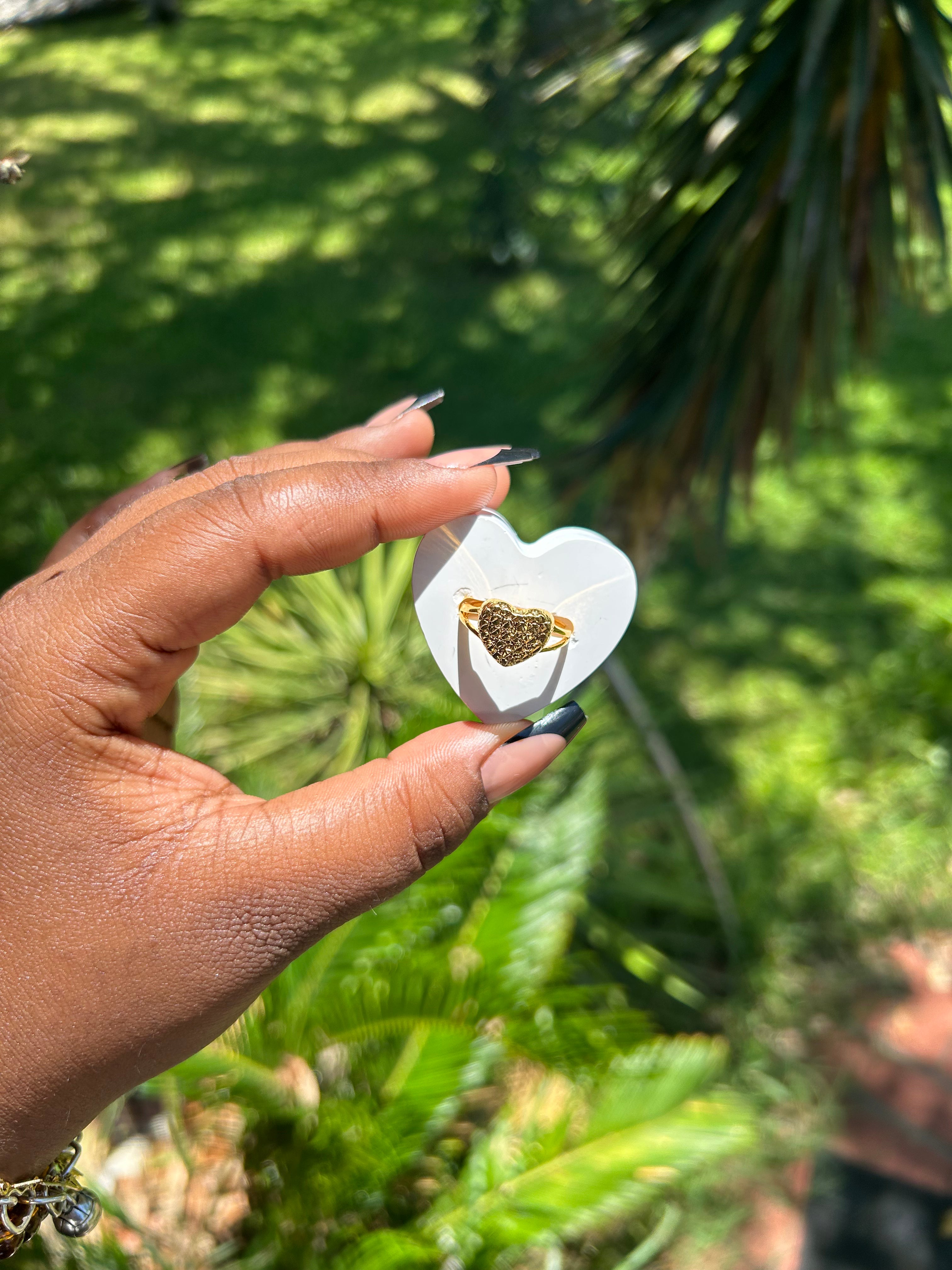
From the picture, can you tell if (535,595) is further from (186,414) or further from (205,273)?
(205,273)

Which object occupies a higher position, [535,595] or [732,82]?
[732,82]

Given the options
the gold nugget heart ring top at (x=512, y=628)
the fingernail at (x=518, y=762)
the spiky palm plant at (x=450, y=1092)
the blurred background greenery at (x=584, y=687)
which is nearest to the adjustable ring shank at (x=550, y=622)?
the gold nugget heart ring top at (x=512, y=628)

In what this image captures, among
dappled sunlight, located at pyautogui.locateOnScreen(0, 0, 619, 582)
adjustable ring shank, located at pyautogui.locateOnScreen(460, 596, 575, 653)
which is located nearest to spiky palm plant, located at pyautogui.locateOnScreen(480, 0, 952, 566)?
adjustable ring shank, located at pyautogui.locateOnScreen(460, 596, 575, 653)

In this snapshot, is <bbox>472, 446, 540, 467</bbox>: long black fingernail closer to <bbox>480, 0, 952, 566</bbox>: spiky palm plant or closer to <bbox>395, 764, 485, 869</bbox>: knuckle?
<bbox>395, 764, 485, 869</bbox>: knuckle

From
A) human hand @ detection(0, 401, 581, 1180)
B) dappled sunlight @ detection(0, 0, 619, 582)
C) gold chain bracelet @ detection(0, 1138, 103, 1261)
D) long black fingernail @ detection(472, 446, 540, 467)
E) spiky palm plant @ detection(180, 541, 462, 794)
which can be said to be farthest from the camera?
dappled sunlight @ detection(0, 0, 619, 582)

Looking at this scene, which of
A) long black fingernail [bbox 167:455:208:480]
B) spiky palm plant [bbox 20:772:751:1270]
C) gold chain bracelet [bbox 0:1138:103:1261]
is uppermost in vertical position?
long black fingernail [bbox 167:455:208:480]

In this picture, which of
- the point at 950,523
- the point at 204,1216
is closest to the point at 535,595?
the point at 204,1216

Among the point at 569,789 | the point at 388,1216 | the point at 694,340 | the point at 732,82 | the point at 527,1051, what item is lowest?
the point at 388,1216
